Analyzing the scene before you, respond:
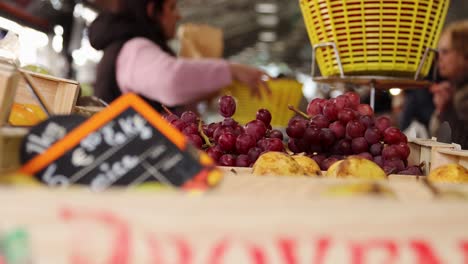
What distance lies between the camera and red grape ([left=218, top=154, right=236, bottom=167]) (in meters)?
1.51

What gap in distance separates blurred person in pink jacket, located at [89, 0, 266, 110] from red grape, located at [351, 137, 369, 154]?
1384 millimetres

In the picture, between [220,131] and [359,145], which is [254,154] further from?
[359,145]

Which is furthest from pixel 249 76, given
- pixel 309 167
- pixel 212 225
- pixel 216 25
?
pixel 216 25

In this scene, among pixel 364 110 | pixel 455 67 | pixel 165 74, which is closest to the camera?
pixel 364 110

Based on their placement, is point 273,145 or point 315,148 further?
point 315,148

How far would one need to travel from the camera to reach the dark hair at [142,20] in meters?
3.00

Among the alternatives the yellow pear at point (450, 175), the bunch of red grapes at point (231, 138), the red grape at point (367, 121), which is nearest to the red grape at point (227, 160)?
the bunch of red grapes at point (231, 138)

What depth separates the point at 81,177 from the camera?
730 mm

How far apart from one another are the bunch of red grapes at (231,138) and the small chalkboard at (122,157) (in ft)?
2.47

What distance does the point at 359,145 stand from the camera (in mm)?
1613

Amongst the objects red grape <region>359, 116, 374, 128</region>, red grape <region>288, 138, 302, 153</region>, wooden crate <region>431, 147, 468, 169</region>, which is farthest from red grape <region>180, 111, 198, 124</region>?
wooden crate <region>431, 147, 468, 169</region>

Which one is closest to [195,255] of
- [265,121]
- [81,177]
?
[81,177]

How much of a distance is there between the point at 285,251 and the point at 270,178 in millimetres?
220

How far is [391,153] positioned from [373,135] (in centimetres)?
9
